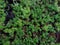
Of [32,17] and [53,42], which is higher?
[32,17]

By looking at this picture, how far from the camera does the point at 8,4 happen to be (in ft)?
10.9

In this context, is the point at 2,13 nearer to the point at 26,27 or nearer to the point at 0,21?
the point at 0,21

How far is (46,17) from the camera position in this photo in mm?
3369

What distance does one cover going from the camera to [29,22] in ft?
10.9

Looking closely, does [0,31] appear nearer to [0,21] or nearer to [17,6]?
[0,21]

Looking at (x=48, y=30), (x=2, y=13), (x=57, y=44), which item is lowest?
(x=57, y=44)

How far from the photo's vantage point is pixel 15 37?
3.31 meters

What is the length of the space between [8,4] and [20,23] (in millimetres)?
308

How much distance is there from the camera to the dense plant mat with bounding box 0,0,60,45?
3.30 meters

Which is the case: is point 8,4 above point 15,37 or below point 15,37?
above

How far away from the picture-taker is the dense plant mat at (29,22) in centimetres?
330

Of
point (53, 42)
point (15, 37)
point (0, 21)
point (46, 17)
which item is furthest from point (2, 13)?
point (53, 42)

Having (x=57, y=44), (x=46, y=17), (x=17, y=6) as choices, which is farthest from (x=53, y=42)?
(x=17, y=6)

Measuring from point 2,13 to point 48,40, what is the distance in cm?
73
